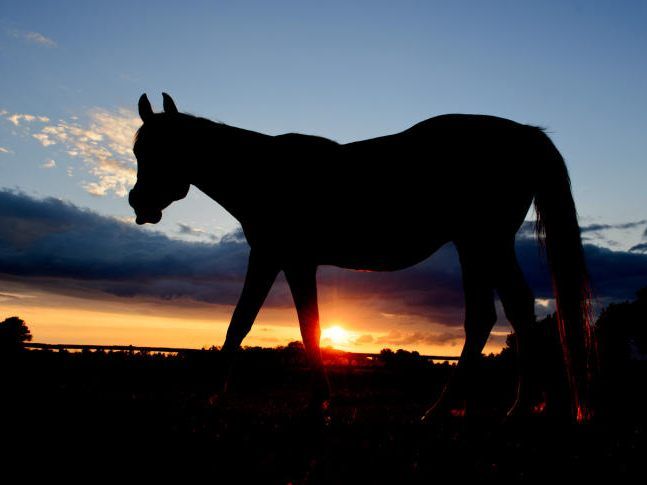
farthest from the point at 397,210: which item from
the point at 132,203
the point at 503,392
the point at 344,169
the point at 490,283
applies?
the point at 503,392

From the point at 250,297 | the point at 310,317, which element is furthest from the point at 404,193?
the point at 250,297

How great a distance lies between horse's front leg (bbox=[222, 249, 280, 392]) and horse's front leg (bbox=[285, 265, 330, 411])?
0.82 feet

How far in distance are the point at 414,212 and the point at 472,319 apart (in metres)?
1.19

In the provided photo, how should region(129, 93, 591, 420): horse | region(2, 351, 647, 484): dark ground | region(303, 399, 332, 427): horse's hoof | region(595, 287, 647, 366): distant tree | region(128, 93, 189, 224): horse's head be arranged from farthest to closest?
region(595, 287, 647, 366): distant tree
region(128, 93, 189, 224): horse's head
region(129, 93, 591, 420): horse
region(303, 399, 332, 427): horse's hoof
region(2, 351, 647, 484): dark ground

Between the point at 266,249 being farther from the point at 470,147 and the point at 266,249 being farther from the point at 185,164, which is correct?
the point at 470,147

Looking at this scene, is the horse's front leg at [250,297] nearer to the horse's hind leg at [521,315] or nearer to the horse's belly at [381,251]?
the horse's belly at [381,251]

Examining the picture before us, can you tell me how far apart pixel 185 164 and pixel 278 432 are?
3.40 meters

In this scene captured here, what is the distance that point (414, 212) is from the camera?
546 centimetres

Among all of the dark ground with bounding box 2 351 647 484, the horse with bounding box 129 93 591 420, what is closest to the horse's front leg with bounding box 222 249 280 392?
the horse with bounding box 129 93 591 420

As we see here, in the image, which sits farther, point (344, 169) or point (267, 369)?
point (267, 369)

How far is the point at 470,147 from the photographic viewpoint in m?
5.45

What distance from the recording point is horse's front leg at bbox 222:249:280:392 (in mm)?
5535

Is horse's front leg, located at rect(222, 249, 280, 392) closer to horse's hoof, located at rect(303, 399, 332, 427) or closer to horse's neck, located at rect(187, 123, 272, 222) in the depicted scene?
horse's neck, located at rect(187, 123, 272, 222)

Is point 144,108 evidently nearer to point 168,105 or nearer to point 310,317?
point 168,105
